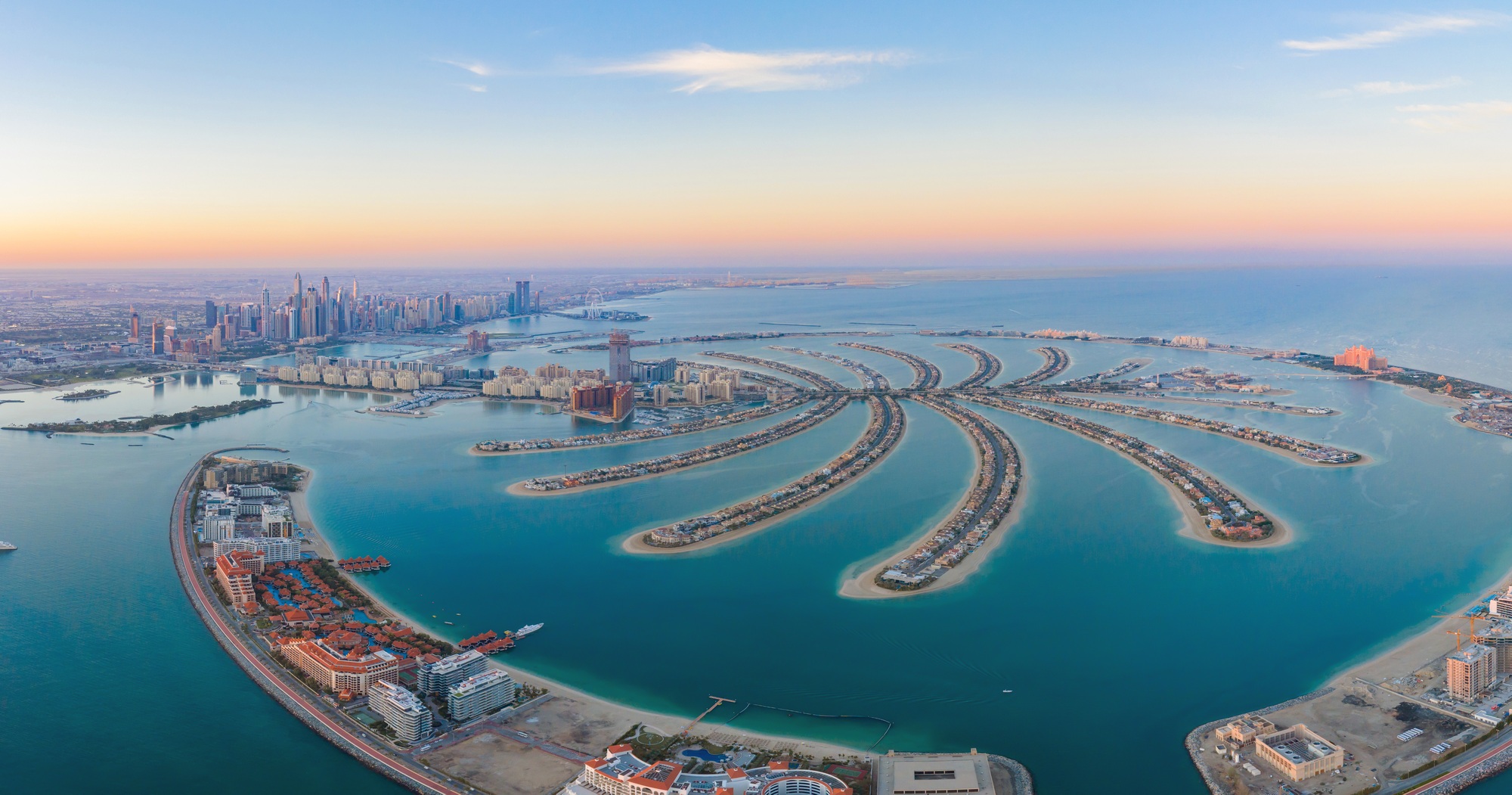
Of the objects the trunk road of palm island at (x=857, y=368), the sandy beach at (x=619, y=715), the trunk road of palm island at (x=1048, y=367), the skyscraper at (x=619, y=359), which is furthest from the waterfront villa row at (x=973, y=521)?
the skyscraper at (x=619, y=359)

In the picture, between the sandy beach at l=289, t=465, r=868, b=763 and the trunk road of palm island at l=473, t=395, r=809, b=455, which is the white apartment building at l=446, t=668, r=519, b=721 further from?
the trunk road of palm island at l=473, t=395, r=809, b=455

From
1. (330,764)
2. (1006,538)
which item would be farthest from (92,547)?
(1006,538)

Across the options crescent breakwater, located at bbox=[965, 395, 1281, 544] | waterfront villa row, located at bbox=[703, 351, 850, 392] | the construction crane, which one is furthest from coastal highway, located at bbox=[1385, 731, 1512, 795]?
waterfront villa row, located at bbox=[703, 351, 850, 392]

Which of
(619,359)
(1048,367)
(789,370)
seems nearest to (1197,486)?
(1048,367)

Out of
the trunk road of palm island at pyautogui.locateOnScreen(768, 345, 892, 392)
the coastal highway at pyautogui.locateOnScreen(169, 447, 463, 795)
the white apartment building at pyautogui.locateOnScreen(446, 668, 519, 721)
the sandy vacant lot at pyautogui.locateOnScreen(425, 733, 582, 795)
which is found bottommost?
the coastal highway at pyautogui.locateOnScreen(169, 447, 463, 795)

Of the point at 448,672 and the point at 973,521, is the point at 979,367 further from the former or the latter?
the point at 448,672

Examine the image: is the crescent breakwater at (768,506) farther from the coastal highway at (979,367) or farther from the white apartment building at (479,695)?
the coastal highway at (979,367)
